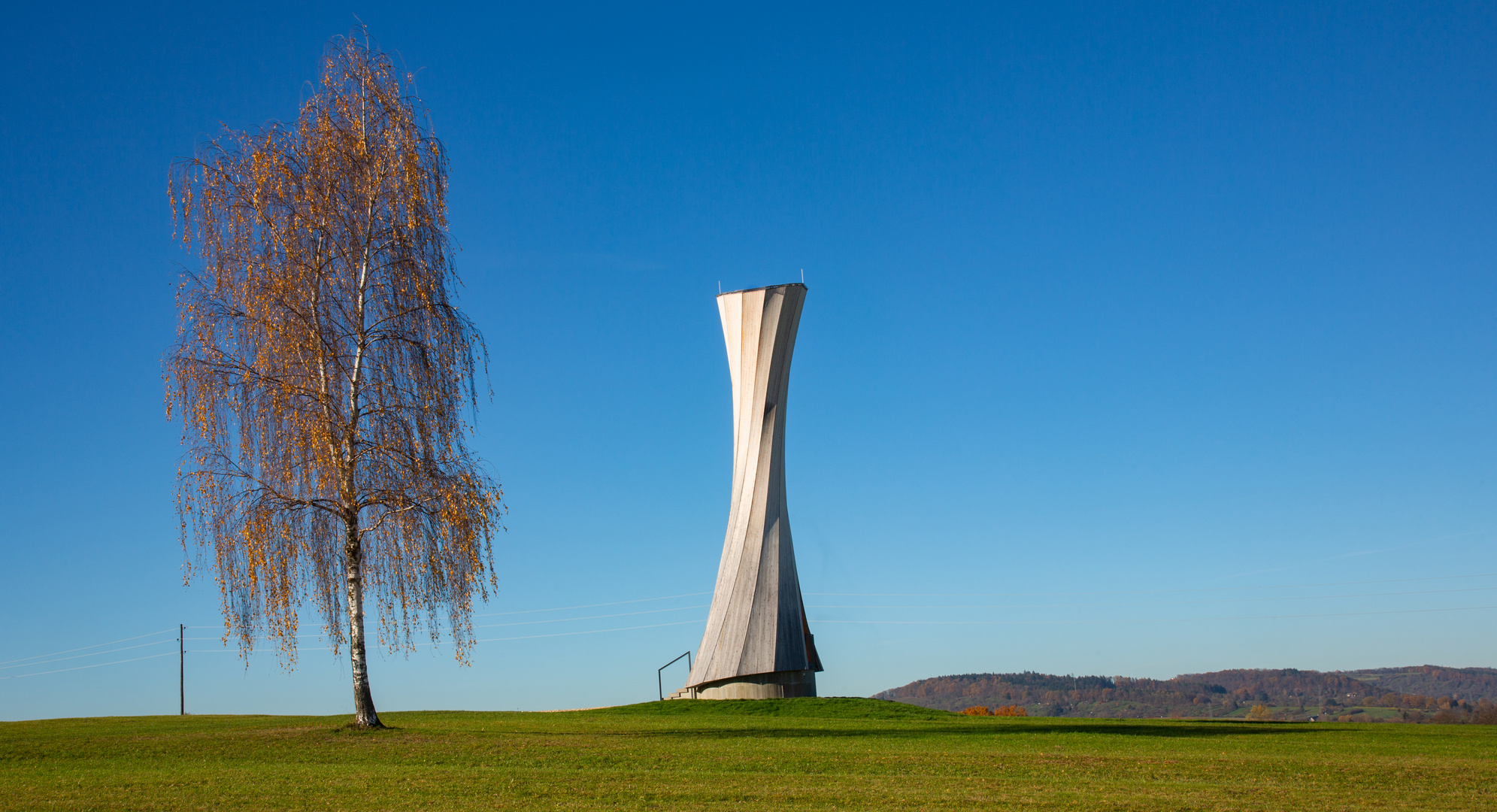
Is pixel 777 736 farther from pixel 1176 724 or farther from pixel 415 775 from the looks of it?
pixel 1176 724

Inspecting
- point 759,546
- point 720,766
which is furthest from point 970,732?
point 759,546

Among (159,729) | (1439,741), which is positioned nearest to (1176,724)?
(1439,741)

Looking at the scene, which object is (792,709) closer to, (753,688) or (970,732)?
(753,688)

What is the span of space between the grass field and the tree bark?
1.26 feet

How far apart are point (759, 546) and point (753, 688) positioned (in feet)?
9.03

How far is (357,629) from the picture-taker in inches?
527

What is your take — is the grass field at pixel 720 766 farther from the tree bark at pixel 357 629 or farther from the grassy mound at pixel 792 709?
the grassy mound at pixel 792 709

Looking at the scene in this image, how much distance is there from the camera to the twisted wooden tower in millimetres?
21109

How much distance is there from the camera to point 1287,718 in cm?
2152

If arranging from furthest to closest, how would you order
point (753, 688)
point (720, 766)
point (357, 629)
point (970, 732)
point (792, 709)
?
point (753, 688), point (792, 709), point (970, 732), point (357, 629), point (720, 766)

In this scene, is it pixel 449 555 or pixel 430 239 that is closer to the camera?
pixel 449 555

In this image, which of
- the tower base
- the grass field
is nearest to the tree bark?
the grass field

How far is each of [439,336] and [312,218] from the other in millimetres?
2239

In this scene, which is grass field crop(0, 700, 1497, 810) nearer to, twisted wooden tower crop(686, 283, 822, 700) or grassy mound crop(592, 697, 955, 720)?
grassy mound crop(592, 697, 955, 720)
